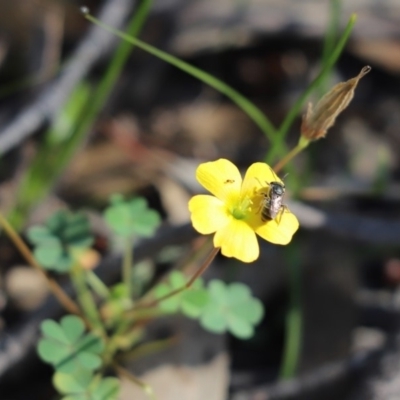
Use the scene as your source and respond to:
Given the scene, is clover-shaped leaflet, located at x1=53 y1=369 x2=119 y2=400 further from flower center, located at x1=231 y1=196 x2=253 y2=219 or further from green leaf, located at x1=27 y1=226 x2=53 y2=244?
flower center, located at x1=231 y1=196 x2=253 y2=219

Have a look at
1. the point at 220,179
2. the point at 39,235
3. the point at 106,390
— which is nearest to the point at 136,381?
the point at 106,390

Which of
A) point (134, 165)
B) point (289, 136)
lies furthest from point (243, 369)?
point (289, 136)

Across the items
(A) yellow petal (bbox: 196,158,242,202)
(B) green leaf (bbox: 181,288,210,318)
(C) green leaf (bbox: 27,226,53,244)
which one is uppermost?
(A) yellow petal (bbox: 196,158,242,202)

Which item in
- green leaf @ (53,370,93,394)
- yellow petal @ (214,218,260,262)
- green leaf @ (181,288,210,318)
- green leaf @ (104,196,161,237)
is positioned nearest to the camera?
yellow petal @ (214,218,260,262)

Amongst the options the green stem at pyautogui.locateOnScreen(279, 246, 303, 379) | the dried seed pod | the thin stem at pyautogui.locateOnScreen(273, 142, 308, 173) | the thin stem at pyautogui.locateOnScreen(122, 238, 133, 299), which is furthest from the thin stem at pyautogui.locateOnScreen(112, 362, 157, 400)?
the dried seed pod

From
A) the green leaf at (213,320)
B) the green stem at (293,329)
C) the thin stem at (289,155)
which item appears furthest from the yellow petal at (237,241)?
the green stem at (293,329)

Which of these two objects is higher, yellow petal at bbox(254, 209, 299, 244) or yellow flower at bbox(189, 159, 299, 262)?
yellow flower at bbox(189, 159, 299, 262)
